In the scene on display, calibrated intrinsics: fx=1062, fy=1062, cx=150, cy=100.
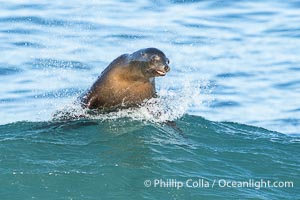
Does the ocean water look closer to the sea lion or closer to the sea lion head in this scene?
the sea lion

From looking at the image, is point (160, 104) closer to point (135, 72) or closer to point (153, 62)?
point (135, 72)

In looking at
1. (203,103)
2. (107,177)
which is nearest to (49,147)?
(107,177)

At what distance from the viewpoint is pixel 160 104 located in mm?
13016

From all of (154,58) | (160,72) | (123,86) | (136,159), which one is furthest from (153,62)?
(136,159)

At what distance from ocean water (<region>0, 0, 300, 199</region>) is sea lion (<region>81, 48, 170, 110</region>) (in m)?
0.15

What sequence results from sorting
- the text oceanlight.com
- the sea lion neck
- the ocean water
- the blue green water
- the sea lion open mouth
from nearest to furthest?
1. the blue green water
2. the text oceanlight.com
3. the ocean water
4. the sea lion open mouth
5. the sea lion neck

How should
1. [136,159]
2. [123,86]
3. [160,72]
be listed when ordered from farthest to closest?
1. [123,86]
2. [160,72]
3. [136,159]

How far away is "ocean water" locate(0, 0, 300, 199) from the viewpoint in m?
11.2

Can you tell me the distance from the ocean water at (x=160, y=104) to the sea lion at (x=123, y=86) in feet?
0.49

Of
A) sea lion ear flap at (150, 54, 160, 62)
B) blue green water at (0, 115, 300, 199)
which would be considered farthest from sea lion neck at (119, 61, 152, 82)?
blue green water at (0, 115, 300, 199)

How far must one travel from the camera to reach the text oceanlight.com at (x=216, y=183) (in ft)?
36.3

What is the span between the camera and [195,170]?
38.1 feet

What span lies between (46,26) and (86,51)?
2.18 meters

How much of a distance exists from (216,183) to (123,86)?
2291mm
